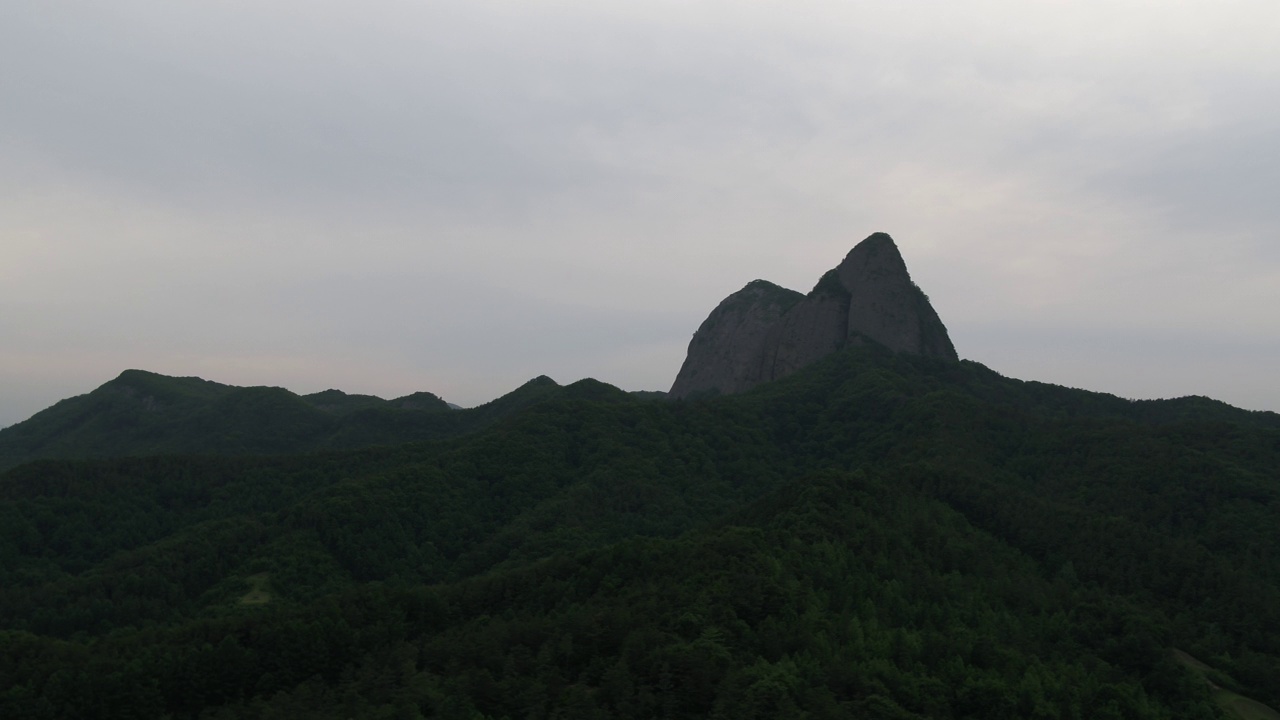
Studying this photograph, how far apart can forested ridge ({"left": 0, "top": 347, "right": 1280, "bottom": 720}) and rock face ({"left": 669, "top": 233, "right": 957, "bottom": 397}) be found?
33125 mm

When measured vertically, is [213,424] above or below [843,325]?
below

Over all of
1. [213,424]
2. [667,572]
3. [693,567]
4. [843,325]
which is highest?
[843,325]

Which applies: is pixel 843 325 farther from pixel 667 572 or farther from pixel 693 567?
pixel 693 567

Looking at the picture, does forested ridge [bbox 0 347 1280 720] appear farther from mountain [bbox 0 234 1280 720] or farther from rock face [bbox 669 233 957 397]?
rock face [bbox 669 233 957 397]

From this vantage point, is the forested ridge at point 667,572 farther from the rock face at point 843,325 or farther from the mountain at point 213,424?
the mountain at point 213,424

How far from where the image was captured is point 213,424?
527 feet

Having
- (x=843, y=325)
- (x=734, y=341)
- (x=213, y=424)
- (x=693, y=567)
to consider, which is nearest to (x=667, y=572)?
(x=693, y=567)

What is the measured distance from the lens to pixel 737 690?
1422 inches

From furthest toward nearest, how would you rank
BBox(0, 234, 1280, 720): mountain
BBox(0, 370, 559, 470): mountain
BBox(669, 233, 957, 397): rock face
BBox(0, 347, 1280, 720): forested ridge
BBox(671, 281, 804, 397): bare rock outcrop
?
BBox(671, 281, 804, 397): bare rock outcrop, BBox(669, 233, 957, 397): rock face, BBox(0, 370, 559, 470): mountain, BBox(0, 234, 1280, 720): mountain, BBox(0, 347, 1280, 720): forested ridge

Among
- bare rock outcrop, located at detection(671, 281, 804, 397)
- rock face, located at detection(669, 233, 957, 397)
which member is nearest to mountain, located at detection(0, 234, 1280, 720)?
rock face, located at detection(669, 233, 957, 397)

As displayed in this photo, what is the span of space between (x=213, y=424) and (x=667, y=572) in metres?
136

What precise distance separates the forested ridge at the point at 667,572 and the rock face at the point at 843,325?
33125 mm

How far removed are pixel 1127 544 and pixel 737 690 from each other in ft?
148

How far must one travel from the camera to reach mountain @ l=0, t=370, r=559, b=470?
15125 centimetres
